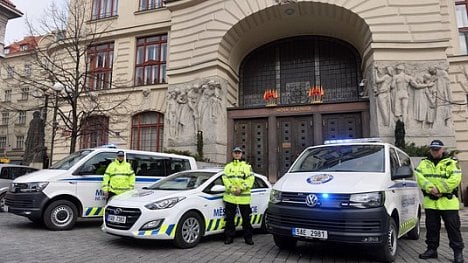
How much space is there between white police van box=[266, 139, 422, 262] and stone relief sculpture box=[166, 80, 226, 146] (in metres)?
11.8

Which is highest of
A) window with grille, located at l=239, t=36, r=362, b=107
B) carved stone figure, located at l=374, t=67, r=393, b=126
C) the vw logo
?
window with grille, located at l=239, t=36, r=362, b=107

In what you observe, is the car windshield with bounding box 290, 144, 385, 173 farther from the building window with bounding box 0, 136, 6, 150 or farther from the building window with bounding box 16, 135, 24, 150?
the building window with bounding box 0, 136, 6, 150

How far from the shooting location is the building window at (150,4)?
23547mm

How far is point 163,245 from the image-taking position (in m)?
7.16

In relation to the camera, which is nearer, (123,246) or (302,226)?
(302,226)

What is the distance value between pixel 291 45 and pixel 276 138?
616cm

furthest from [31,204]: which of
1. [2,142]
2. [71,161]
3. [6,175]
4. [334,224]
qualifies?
[2,142]

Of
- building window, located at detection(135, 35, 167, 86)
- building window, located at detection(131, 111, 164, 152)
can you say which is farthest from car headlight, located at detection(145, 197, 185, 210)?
building window, located at detection(135, 35, 167, 86)

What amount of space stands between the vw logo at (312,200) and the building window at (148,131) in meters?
17.0

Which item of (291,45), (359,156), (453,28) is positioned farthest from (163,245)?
(453,28)

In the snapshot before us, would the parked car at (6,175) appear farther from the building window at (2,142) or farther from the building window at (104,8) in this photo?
the building window at (2,142)

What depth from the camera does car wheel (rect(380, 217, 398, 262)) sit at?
5547 mm

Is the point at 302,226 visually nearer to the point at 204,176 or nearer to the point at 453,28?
the point at 204,176

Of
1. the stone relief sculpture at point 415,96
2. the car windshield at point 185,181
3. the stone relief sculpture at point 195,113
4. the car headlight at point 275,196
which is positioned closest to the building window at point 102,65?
the stone relief sculpture at point 195,113
